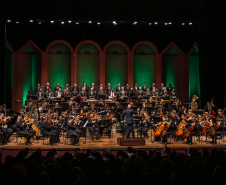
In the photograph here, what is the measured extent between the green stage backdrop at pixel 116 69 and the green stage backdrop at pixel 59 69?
102 inches

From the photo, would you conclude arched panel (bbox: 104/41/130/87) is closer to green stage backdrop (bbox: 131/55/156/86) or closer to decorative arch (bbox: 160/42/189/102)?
green stage backdrop (bbox: 131/55/156/86)

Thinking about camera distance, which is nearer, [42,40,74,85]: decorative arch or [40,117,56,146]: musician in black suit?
[40,117,56,146]: musician in black suit

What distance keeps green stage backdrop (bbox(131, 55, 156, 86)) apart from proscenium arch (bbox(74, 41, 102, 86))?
2.61m

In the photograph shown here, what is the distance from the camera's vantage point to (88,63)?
68.5ft

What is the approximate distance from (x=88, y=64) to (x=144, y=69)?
150 inches

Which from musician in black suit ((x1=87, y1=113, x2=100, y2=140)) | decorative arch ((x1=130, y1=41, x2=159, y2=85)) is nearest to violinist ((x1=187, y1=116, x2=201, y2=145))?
musician in black suit ((x1=87, y1=113, x2=100, y2=140))

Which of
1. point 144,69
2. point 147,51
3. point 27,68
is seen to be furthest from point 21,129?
point 147,51

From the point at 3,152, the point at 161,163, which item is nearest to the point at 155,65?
the point at 3,152

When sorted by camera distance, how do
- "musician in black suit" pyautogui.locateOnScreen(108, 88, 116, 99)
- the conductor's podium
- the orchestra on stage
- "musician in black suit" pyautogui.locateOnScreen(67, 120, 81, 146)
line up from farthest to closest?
"musician in black suit" pyautogui.locateOnScreen(108, 88, 116, 99) → the orchestra on stage → "musician in black suit" pyautogui.locateOnScreen(67, 120, 81, 146) → the conductor's podium

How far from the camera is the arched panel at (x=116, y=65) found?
69.1 ft

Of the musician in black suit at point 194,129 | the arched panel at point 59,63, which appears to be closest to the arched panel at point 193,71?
the arched panel at point 59,63

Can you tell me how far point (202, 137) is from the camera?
1345 cm

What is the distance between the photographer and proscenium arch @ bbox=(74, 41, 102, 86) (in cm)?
2078

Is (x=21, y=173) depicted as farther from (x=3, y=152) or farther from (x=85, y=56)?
(x=85, y=56)
